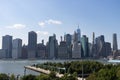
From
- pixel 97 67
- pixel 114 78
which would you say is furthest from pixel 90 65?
pixel 114 78

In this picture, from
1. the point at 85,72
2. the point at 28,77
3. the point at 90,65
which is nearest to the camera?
the point at 28,77

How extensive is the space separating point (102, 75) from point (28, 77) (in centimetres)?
1388

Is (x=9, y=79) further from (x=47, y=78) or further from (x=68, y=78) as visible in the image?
(x=68, y=78)

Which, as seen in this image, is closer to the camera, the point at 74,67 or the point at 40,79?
the point at 40,79

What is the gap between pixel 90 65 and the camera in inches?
3873

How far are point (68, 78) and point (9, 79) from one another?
12.3 m

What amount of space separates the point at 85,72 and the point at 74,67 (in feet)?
18.9

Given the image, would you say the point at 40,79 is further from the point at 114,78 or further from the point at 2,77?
the point at 114,78

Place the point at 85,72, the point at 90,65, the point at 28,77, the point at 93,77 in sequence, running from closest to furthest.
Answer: the point at 93,77 → the point at 28,77 → the point at 85,72 → the point at 90,65

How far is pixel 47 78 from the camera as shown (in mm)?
47844

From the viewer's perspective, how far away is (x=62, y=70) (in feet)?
303

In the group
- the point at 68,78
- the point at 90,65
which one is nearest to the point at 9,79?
the point at 68,78

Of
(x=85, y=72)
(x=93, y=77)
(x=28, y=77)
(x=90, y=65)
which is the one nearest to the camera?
(x=93, y=77)

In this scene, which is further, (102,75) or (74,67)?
(74,67)
